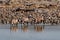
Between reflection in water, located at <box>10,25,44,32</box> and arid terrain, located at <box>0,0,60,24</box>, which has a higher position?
arid terrain, located at <box>0,0,60,24</box>

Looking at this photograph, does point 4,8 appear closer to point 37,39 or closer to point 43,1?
point 43,1

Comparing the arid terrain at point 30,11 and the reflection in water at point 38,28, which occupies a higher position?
the arid terrain at point 30,11

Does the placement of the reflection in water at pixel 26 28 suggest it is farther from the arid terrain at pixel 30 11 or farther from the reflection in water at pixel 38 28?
the arid terrain at pixel 30 11

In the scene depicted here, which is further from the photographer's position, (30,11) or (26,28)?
(30,11)

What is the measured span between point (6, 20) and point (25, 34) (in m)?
0.90

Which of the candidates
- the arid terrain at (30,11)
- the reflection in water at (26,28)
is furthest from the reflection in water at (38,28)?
the arid terrain at (30,11)

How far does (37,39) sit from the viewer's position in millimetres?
7020

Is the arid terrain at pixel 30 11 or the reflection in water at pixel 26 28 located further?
the arid terrain at pixel 30 11

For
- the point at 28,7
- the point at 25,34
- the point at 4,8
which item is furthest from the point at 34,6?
the point at 25,34

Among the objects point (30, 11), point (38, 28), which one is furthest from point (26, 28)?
point (30, 11)

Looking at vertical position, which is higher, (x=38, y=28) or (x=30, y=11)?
(x=30, y=11)

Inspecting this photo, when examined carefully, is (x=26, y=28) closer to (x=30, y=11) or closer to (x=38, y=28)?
(x=38, y=28)

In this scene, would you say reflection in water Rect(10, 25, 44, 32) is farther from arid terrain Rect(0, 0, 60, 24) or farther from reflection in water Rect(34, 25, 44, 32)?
arid terrain Rect(0, 0, 60, 24)

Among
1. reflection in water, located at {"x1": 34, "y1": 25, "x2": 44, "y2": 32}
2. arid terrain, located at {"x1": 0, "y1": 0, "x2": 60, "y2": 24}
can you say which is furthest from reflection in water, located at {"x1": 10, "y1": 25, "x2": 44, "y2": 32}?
arid terrain, located at {"x1": 0, "y1": 0, "x2": 60, "y2": 24}
